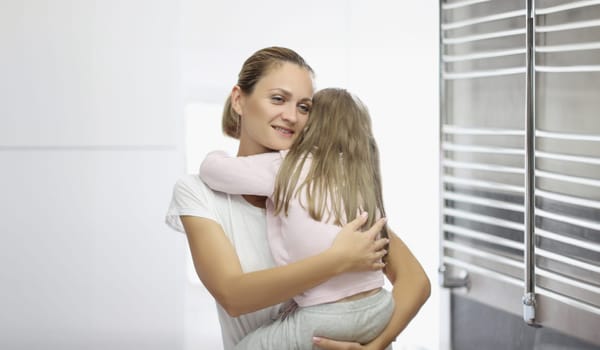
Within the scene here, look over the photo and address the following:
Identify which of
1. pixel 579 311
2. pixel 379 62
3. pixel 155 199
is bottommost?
pixel 579 311

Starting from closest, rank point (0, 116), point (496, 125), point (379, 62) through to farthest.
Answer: point (496, 125), point (0, 116), point (379, 62)

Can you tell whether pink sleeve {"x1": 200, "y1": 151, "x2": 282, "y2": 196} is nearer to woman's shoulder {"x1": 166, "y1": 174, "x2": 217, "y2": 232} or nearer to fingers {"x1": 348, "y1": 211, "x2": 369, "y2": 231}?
woman's shoulder {"x1": 166, "y1": 174, "x2": 217, "y2": 232}

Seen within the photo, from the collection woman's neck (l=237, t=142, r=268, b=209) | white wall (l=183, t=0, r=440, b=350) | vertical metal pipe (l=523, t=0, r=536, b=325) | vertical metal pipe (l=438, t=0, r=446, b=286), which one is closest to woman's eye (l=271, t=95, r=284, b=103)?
woman's neck (l=237, t=142, r=268, b=209)

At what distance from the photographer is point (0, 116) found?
2.67 metres

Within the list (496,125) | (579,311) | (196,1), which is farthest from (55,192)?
(579,311)

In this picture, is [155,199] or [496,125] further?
[155,199]

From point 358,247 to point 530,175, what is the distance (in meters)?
0.92

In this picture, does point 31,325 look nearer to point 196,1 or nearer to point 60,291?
point 60,291

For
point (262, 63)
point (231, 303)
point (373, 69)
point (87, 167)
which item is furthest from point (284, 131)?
point (373, 69)

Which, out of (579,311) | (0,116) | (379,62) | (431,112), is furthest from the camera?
(379,62)

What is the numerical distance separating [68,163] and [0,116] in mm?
A: 266

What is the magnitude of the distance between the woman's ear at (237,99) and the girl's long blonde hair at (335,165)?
0.17 m

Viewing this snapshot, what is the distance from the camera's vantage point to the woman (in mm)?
1456

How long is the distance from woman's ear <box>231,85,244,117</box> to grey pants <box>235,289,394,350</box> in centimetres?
44
